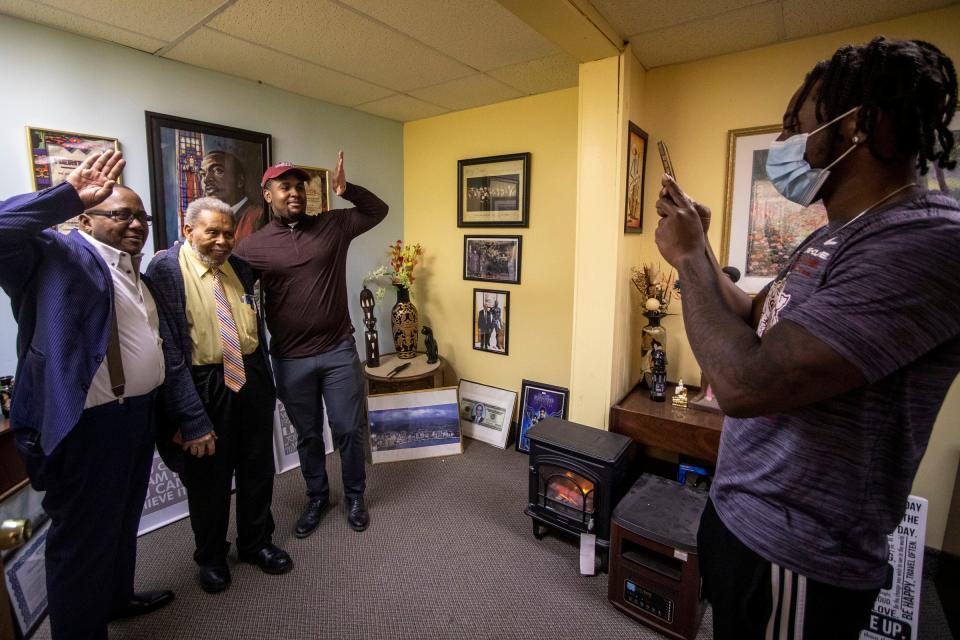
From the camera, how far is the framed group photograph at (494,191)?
3.14 metres

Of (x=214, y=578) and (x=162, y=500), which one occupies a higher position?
(x=162, y=500)

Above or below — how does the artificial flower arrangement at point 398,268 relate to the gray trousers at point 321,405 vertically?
above

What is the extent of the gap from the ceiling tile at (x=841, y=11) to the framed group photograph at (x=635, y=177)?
71cm

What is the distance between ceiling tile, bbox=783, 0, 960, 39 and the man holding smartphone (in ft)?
4.55

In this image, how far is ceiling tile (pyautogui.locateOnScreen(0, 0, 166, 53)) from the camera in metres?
1.90

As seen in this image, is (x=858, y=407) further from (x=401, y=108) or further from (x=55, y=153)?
(x=401, y=108)

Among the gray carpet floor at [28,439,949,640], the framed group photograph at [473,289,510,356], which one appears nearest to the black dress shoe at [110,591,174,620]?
the gray carpet floor at [28,439,949,640]

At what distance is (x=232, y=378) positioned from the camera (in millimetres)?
1798

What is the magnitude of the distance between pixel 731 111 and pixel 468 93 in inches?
60.8

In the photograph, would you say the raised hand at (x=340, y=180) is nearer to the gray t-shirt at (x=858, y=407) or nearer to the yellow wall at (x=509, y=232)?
the yellow wall at (x=509, y=232)

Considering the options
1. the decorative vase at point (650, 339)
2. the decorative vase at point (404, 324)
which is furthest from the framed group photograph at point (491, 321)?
the decorative vase at point (650, 339)

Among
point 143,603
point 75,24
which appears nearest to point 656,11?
point 75,24

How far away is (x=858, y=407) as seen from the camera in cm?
71

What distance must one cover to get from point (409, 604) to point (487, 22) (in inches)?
98.0
